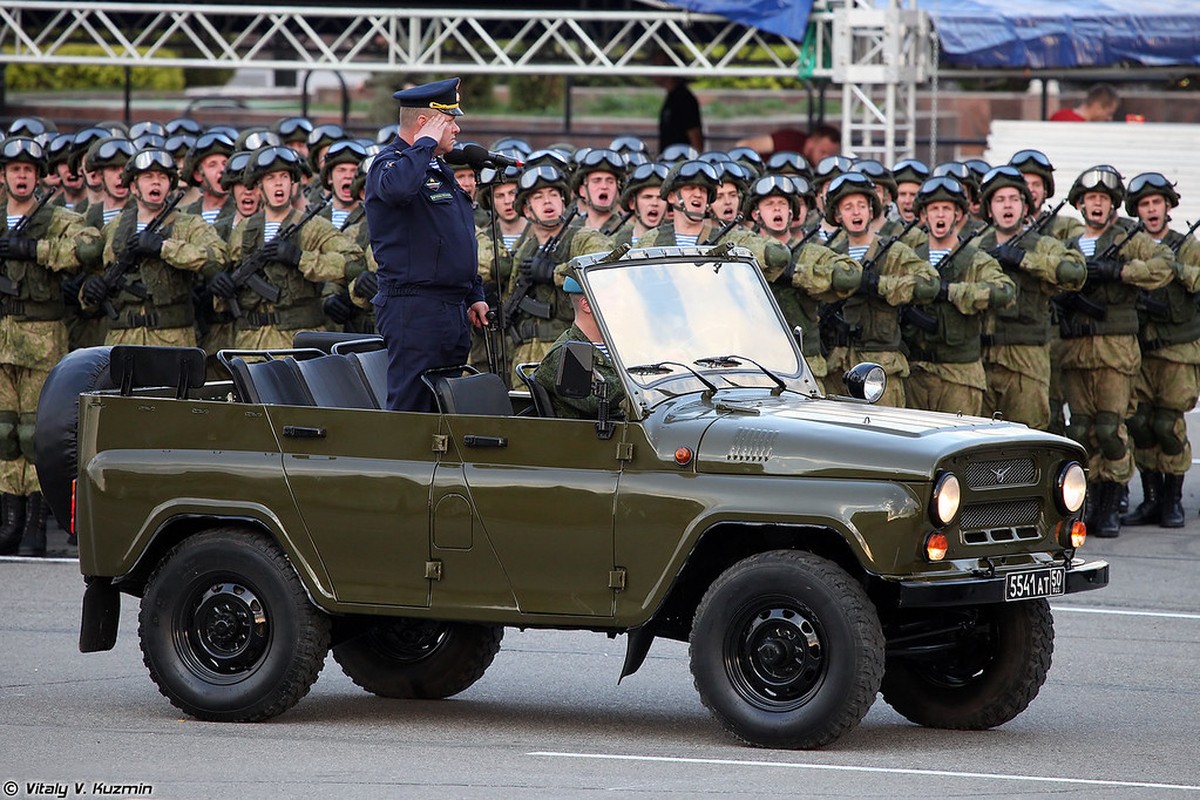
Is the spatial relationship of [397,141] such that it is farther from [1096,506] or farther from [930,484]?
[1096,506]

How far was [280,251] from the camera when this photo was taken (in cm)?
1358

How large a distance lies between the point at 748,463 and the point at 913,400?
6.72 m

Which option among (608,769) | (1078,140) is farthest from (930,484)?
(1078,140)

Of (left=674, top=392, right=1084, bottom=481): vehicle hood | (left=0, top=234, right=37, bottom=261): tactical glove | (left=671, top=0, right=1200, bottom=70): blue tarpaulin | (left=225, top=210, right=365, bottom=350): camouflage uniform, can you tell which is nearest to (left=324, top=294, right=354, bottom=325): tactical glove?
(left=225, top=210, right=365, bottom=350): camouflage uniform

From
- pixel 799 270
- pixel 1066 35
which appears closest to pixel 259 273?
pixel 799 270

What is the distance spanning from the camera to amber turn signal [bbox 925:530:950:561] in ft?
24.8

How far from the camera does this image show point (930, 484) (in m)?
7.49

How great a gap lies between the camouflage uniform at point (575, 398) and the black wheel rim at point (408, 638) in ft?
3.99

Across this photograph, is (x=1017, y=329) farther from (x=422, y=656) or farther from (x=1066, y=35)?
(x=1066, y=35)

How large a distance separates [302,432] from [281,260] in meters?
5.49

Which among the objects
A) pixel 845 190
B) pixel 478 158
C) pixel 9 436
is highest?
pixel 845 190

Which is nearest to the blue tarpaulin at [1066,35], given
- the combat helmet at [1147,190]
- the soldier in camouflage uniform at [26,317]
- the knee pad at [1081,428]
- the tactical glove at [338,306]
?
the combat helmet at [1147,190]

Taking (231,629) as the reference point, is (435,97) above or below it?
above

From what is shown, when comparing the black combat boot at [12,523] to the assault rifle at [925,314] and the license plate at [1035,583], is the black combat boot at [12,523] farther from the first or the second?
the license plate at [1035,583]
